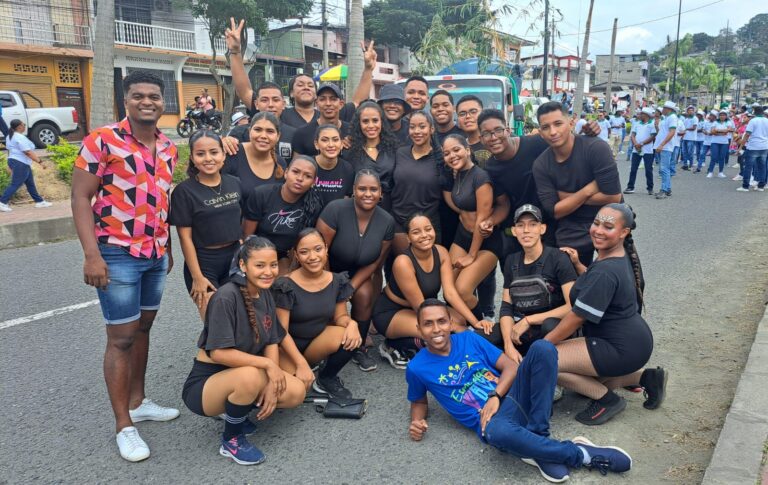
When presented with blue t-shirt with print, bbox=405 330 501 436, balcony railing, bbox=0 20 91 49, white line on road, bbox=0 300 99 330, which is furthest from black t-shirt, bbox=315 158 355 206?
balcony railing, bbox=0 20 91 49

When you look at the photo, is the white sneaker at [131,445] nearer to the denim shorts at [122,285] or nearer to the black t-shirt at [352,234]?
the denim shorts at [122,285]

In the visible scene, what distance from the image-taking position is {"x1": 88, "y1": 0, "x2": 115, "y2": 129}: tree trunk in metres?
10.5

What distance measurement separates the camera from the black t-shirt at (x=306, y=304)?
354 cm

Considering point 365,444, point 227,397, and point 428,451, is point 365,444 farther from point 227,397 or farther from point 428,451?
point 227,397

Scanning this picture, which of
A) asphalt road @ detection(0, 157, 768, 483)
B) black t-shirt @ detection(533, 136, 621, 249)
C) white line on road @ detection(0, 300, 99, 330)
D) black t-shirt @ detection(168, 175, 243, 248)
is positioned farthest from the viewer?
white line on road @ detection(0, 300, 99, 330)

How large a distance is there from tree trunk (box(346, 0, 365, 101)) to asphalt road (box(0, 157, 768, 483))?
25.2ft

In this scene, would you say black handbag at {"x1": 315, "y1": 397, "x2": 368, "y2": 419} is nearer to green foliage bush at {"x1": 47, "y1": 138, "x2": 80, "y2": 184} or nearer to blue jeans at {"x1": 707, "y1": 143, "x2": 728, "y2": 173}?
green foliage bush at {"x1": 47, "y1": 138, "x2": 80, "y2": 184}

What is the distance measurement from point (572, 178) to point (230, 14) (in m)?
21.7

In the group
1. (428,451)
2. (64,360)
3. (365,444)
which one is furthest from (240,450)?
(64,360)

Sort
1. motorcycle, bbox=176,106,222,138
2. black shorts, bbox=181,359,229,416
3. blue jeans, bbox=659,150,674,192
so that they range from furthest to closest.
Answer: motorcycle, bbox=176,106,222,138, blue jeans, bbox=659,150,674,192, black shorts, bbox=181,359,229,416

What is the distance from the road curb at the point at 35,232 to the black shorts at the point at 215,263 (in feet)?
18.9

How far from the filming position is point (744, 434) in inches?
115

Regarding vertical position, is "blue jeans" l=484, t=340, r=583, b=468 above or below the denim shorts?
below

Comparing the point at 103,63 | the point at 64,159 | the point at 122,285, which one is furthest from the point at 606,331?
the point at 64,159
